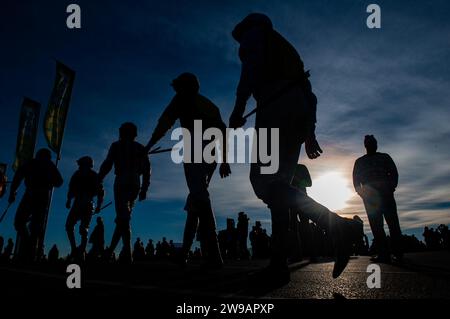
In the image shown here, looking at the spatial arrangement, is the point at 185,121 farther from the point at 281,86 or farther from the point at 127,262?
the point at 127,262

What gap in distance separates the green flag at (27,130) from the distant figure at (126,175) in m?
9.09

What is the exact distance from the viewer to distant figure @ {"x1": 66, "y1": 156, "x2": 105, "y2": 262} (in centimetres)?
736

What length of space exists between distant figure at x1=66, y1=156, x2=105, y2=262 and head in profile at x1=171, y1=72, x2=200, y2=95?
3705 millimetres

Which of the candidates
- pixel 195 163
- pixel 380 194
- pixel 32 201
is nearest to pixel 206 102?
pixel 195 163

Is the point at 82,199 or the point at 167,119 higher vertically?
the point at 167,119

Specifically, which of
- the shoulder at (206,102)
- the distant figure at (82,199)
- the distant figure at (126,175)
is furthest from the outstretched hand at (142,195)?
the shoulder at (206,102)

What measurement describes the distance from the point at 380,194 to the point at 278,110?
168 inches

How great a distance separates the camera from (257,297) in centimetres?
178

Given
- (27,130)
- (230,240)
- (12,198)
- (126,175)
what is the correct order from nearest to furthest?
(126,175), (12,198), (27,130), (230,240)

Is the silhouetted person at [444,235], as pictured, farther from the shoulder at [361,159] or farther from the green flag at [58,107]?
the green flag at [58,107]

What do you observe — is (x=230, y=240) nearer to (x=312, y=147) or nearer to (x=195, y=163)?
(x=195, y=163)

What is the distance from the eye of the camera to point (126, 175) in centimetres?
569
